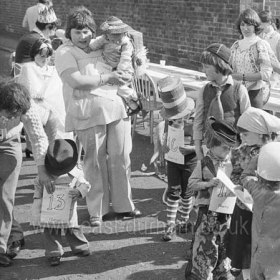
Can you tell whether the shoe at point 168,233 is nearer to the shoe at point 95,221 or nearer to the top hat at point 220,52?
the shoe at point 95,221

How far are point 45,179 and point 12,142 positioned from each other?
0.41 metres

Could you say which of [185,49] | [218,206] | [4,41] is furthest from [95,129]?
[4,41]

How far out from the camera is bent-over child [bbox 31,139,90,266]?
4.73m

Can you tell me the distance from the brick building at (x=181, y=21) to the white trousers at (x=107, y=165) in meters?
5.63

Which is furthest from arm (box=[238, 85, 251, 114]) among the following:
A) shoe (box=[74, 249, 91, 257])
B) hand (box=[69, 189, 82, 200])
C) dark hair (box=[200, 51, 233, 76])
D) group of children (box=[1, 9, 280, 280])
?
shoe (box=[74, 249, 91, 257])

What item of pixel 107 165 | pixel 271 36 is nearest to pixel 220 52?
pixel 107 165

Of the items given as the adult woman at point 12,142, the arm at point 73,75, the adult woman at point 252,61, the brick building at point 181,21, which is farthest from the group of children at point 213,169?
the brick building at point 181,21

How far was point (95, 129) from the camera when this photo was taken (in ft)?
18.9

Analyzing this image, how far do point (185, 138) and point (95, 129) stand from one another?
35.8 inches

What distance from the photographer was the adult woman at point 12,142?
4609 mm

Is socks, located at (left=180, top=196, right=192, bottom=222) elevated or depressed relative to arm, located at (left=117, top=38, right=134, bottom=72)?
depressed

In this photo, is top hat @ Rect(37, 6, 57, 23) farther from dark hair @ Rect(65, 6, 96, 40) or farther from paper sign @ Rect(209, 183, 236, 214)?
paper sign @ Rect(209, 183, 236, 214)

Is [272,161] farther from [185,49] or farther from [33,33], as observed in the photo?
[185,49]

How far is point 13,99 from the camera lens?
4566 mm
